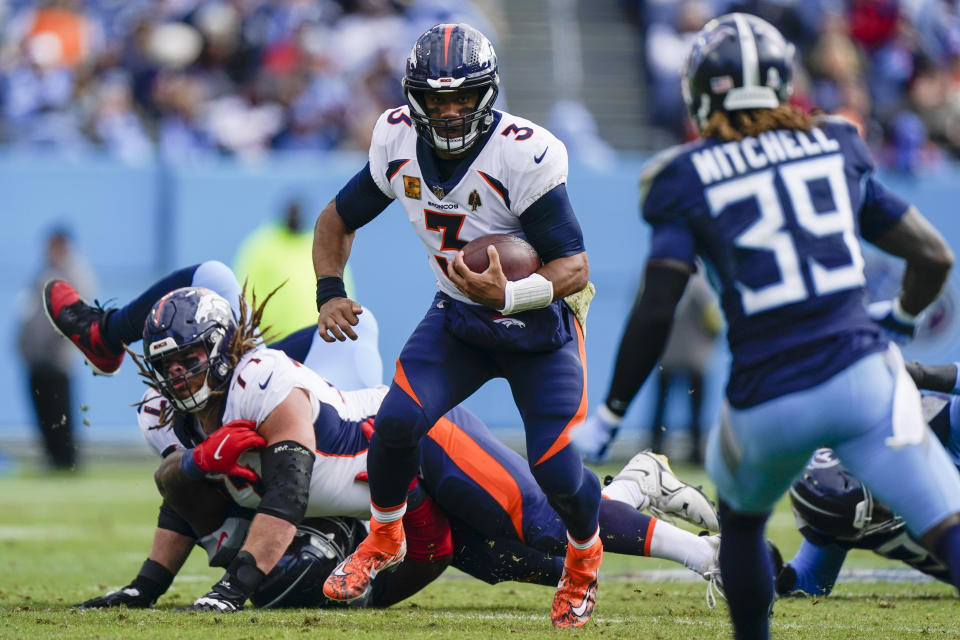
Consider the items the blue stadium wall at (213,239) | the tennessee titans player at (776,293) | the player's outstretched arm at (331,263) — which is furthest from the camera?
the blue stadium wall at (213,239)

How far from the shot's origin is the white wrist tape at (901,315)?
3794 mm

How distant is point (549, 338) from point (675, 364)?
737 centimetres

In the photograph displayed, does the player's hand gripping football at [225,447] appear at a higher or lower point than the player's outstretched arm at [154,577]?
higher

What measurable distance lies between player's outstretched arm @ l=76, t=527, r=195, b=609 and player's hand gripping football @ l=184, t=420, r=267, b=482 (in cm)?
48

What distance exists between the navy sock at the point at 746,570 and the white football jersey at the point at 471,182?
1.44 m

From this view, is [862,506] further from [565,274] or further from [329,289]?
[329,289]

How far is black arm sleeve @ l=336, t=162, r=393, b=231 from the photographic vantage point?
4.96 metres

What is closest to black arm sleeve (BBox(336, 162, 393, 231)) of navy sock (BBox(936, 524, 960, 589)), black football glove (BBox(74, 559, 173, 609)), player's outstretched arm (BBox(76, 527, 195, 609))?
player's outstretched arm (BBox(76, 527, 195, 609))

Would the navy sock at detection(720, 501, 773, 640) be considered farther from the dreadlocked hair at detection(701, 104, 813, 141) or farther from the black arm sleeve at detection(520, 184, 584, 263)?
the black arm sleeve at detection(520, 184, 584, 263)

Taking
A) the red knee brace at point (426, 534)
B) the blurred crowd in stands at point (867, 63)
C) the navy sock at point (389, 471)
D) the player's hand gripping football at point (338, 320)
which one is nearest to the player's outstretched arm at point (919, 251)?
the navy sock at point (389, 471)

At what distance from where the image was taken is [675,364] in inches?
467

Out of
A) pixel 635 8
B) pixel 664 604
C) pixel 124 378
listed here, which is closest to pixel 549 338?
pixel 664 604

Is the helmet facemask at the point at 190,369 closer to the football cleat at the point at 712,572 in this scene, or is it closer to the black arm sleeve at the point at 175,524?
the black arm sleeve at the point at 175,524

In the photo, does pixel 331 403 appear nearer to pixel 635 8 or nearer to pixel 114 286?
pixel 114 286
